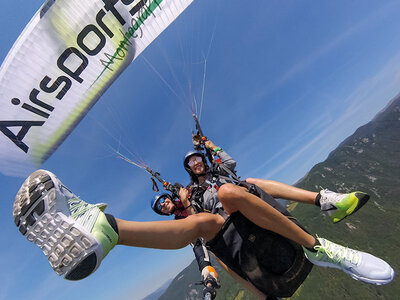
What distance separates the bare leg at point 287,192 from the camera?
13.7 feet

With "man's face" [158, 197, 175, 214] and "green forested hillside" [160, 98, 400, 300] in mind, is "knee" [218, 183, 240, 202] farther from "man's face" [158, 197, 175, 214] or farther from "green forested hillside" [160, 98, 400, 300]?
"green forested hillside" [160, 98, 400, 300]

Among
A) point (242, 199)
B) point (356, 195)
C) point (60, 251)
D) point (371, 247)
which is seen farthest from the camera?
point (371, 247)

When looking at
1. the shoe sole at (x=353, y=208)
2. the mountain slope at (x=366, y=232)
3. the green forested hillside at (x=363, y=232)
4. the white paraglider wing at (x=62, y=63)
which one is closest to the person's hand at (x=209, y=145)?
the shoe sole at (x=353, y=208)

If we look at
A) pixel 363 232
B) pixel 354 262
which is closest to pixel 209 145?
pixel 354 262

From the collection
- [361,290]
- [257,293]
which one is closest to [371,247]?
[361,290]

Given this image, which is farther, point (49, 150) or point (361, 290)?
point (361, 290)

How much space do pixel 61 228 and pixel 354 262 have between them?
3744 millimetres

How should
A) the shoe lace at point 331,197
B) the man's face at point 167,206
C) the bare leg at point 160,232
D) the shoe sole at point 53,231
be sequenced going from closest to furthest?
the shoe sole at point 53,231 → the bare leg at point 160,232 → the shoe lace at point 331,197 → the man's face at point 167,206

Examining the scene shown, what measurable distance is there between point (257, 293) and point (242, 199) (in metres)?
2.25

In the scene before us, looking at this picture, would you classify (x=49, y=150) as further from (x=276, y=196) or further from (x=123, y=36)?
(x=276, y=196)

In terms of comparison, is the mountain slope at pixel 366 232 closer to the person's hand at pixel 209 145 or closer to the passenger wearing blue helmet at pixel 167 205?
the passenger wearing blue helmet at pixel 167 205

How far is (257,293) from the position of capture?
13.5ft

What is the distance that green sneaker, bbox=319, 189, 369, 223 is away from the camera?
366 cm

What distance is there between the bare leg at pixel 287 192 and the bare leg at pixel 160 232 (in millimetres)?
1867
